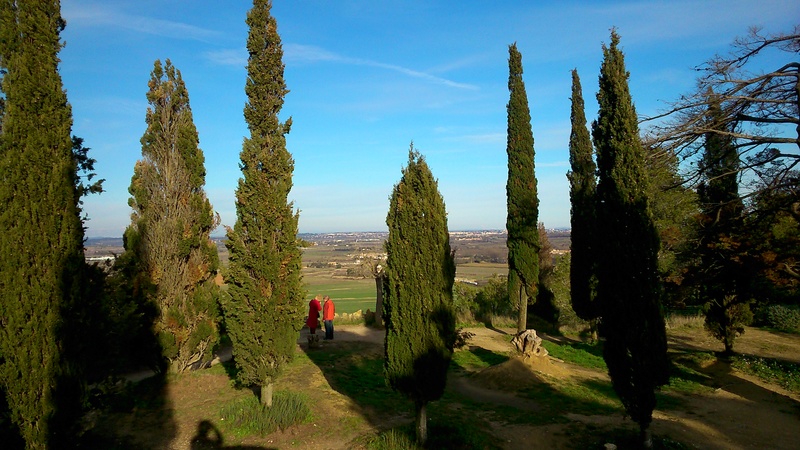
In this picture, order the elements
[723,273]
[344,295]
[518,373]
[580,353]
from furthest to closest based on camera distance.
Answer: [344,295], [580,353], [723,273], [518,373]

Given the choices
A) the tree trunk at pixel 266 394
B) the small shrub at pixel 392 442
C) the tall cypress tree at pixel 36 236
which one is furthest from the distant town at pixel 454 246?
the small shrub at pixel 392 442

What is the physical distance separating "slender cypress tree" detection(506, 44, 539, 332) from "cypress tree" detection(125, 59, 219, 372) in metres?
12.1

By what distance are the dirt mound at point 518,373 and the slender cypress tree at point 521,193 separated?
4743 mm

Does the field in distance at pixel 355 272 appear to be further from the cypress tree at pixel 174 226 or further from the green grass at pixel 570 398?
the green grass at pixel 570 398

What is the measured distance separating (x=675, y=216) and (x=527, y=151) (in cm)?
637

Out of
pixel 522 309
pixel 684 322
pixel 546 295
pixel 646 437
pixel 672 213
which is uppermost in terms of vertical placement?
Answer: pixel 672 213

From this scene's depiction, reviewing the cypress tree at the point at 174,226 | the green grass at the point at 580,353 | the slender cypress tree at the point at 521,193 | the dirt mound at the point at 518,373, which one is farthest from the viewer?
the slender cypress tree at the point at 521,193

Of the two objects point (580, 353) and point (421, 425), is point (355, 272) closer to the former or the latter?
point (580, 353)

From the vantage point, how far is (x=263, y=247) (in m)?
9.36

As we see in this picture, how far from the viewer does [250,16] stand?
9922 millimetres

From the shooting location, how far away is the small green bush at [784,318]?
833 inches

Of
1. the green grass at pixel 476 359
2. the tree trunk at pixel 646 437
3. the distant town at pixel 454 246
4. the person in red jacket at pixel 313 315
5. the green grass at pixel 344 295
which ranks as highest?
the distant town at pixel 454 246

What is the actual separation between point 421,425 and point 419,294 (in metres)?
2.35

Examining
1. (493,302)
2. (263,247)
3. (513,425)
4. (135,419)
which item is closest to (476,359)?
(513,425)
